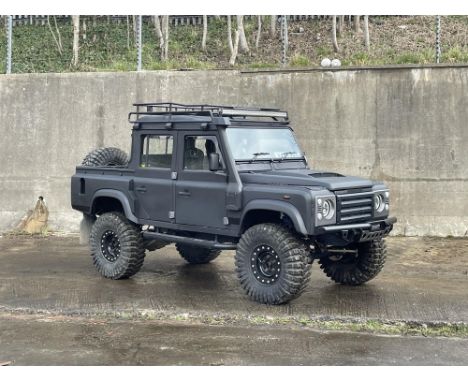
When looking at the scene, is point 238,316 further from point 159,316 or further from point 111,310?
point 111,310

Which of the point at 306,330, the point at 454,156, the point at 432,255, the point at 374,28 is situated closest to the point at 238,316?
the point at 306,330

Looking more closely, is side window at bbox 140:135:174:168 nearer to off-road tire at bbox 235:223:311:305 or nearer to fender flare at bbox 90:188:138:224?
fender flare at bbox 90:188:138:224

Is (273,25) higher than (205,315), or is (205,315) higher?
(273,25)

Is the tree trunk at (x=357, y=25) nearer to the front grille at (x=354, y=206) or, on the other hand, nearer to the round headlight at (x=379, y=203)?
the round headlight at (x=379, y=203)

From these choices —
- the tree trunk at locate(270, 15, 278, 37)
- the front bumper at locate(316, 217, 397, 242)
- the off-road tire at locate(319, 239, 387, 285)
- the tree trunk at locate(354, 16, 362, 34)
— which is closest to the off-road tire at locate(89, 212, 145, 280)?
the off-road tire at locate(319, 239, 387, 285)

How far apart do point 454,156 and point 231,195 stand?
19.2 ft

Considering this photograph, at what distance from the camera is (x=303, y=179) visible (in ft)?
22.7

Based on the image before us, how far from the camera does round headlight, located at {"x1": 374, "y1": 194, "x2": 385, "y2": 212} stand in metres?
7.31

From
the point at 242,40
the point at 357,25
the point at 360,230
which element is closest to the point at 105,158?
the point at 360,230

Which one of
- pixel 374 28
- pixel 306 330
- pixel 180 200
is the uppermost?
pixel 374 28

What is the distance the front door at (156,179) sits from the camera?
7875 mm

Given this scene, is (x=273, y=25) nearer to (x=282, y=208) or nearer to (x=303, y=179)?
(x=303, y=179)

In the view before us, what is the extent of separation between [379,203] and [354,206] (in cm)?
49

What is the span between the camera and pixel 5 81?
1244cm
